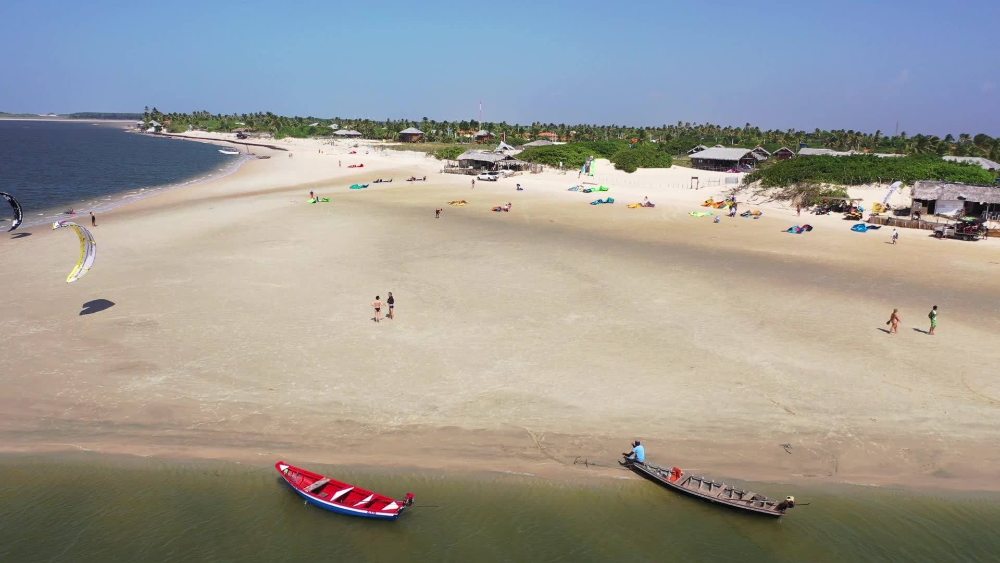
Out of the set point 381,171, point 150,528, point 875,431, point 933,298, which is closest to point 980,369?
point 875,431

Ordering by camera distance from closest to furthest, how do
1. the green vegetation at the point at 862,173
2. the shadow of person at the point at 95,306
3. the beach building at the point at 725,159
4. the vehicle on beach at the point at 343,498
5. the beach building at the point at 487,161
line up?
1. the vehicle on beach at the point at 343,498
2. the shadow of person at the point at 95,306
3. the green vegetation at the point at 862,173
4. the beach building at the point at 487,161
5. the beach building at the point at 725,159

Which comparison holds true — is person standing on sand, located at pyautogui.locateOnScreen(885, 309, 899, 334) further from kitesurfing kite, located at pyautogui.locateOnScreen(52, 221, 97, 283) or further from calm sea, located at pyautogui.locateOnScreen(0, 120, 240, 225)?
calm sea, located at pyautogui.locateOnScreen(0, 120, 240, 225)

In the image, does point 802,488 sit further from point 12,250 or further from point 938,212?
Result: point 938,212

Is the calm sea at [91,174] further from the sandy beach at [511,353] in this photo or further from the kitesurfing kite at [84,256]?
the kitesurfing kite at [84,256]

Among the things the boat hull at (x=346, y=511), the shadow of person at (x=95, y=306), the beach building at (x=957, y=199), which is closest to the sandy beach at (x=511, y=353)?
the shadow of person at (x=95, y=306)

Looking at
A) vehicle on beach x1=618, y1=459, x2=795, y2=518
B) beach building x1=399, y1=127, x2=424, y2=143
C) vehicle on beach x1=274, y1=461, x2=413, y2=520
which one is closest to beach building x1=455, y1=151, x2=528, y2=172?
beach building x1=399, y1=127, x2=424, y2=143

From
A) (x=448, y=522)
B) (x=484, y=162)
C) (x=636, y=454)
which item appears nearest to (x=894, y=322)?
(x=636, y=454)

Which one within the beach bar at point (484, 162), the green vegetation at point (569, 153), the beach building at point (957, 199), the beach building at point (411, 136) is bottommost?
the beach building at point (957, 199)
